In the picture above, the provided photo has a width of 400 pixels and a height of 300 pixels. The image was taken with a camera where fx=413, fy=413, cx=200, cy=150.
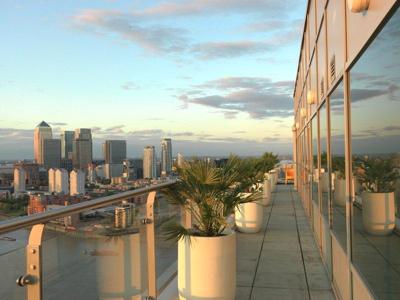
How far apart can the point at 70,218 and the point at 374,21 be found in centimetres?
181

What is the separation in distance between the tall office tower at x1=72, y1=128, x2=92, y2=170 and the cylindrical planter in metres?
16.9

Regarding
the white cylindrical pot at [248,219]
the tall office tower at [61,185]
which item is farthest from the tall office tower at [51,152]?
the white cylindrical pot at [248,219]

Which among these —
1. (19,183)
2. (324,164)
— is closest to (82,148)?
(19,183)

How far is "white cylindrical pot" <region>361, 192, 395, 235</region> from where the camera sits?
79.7 inches

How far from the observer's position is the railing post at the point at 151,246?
3.23 m

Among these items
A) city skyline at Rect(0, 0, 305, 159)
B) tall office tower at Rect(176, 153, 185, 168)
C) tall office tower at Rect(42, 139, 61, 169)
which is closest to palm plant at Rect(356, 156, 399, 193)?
tall office tower at Rect(176, 153, 185, 168)

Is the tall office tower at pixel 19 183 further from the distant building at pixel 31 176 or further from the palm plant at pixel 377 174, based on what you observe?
the palm plant at pixel 377 174

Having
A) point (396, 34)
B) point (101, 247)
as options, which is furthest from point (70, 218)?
point (396, 34)

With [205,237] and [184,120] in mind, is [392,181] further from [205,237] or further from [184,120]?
[184,120]

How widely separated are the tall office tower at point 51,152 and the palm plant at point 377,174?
58.3 ft

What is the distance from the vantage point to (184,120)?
82.2ft

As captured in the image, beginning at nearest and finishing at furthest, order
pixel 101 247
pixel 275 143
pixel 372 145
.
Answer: pixel 372 145
pixel 101 247
pixel 275 143

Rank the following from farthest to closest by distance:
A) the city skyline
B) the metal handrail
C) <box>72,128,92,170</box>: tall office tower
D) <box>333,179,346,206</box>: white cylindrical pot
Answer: <box>72,128,92,170</box>: tall office tower → the city skyline → <box>333,179,346,206</box>: white cylindrical pot → the metal handrail

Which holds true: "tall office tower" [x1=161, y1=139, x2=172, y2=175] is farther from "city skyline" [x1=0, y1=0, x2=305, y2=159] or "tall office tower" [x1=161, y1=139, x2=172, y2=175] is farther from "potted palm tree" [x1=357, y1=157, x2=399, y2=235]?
"potted palm tree" [x1=357, y1=157, x2=399, y2=235]
